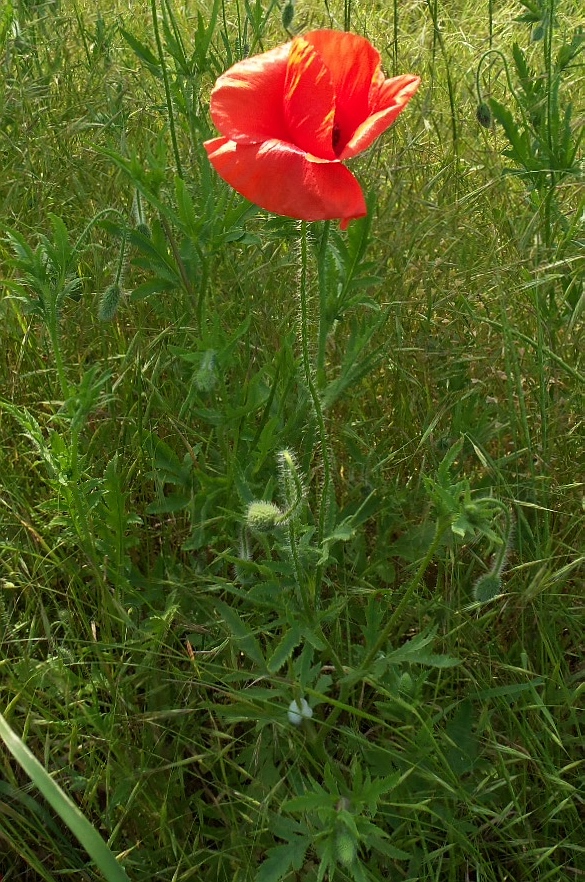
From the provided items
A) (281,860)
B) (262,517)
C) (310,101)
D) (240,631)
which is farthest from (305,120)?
(281,860)

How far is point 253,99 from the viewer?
1.14 m

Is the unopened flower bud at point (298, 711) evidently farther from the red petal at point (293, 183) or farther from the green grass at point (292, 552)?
the red petal at point (293, 183)

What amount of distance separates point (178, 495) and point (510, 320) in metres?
0.84

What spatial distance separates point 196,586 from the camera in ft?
5.34

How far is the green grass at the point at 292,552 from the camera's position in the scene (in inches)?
52.4

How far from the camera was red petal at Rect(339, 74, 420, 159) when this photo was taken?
3.47 feet

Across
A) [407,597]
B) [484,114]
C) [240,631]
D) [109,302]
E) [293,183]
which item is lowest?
[240,631]

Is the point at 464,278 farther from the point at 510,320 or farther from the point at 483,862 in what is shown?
the point at 483,862

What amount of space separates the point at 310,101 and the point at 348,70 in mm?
109

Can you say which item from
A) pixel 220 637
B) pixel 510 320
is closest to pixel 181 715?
pixel 220 637

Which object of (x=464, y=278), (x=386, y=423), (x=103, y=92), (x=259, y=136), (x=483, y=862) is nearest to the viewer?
(x=259, y=136)

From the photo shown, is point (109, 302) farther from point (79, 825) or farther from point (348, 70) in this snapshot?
point (79, 825)

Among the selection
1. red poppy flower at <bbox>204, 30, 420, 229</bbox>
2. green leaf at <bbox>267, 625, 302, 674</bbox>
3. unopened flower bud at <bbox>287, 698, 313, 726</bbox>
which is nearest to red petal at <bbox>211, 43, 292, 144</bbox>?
red poppy flower at <bbox>204, 30, 420, 229</bbox>

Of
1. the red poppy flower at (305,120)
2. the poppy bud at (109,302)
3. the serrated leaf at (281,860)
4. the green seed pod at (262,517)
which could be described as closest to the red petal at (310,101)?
the red poppy flower at (305,120)
